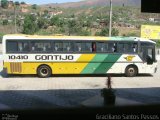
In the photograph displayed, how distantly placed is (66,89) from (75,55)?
3.60 m

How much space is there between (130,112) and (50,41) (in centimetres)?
1590

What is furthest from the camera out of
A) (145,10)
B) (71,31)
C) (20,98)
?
(71,31)

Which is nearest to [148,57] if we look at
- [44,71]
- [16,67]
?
[44,71]

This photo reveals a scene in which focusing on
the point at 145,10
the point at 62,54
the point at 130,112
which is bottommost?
the point at 62,54

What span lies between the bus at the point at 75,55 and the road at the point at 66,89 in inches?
18.8

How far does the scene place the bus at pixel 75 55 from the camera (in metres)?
17.3

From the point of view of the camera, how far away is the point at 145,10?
3.02 metres

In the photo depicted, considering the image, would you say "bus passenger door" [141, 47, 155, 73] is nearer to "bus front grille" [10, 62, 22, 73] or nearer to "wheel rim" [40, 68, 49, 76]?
"wheel rim" [40, 68, 49, 76]

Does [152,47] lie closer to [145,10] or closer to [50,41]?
[50,41]

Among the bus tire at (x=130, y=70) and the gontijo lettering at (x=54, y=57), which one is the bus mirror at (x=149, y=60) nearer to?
the bus tire at (x=130, y=70)

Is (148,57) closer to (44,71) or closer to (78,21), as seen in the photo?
(44,71)

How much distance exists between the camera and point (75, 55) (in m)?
17.7

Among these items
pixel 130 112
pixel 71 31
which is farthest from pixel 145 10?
pixel 71 31

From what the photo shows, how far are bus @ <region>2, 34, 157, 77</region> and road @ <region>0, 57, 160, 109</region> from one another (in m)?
0.48
